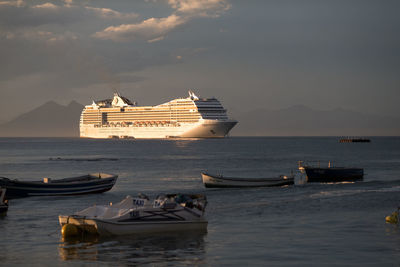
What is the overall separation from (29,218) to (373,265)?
16432 millimetres

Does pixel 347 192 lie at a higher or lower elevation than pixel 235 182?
lower

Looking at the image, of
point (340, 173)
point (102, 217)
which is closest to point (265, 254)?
point (102, 217)

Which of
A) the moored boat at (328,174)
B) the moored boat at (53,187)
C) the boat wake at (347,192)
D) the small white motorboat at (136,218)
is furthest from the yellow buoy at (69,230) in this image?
the moored boat at (328,174)

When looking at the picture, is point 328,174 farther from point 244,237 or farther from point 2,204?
point 2,204

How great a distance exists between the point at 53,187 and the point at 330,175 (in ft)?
76.9

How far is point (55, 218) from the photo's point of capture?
26.7m

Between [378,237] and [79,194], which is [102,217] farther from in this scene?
[79,194]

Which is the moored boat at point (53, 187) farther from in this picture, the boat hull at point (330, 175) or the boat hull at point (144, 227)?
the boat hull at point (330, 175)

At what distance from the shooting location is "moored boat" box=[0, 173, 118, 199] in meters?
35.1

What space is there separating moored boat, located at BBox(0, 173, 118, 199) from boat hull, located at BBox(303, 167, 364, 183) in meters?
17.5

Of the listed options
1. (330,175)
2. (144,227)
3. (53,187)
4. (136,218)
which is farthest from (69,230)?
(330,175)

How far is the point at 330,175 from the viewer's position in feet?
158

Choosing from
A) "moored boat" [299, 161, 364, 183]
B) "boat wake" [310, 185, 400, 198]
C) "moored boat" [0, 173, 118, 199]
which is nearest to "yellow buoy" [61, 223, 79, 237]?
"moored boat" [0, 173, 118, 199]

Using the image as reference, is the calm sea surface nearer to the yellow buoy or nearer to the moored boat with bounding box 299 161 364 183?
the yellow buoy
